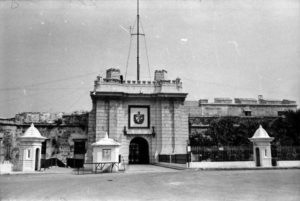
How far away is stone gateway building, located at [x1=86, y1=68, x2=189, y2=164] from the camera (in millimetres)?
28031

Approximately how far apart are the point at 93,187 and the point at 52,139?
19.1m

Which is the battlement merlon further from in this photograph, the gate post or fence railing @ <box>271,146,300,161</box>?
fence railing @ <box>271,146,300,161</box>

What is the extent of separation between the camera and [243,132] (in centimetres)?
3150

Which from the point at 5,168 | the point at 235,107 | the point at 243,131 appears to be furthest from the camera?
the point at 235,107

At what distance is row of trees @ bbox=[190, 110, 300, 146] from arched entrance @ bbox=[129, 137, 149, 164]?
4424 mm

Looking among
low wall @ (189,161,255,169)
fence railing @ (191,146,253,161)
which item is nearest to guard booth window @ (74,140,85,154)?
fence railing @ (191,146,253,161)

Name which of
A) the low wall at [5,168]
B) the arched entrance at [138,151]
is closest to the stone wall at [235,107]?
the arched entrance at [138,151]

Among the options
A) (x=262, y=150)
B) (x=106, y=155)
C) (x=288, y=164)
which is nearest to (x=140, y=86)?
(x=106, y=155)

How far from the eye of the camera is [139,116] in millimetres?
28906

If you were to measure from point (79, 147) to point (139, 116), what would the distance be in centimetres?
626

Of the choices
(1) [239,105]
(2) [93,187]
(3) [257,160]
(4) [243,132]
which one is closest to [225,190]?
(2) [93,187]

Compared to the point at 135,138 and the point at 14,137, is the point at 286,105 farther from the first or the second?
the point at 14,137

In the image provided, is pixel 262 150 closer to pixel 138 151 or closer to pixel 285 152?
pixel 285 152

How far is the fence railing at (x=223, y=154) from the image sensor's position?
2427 cm
